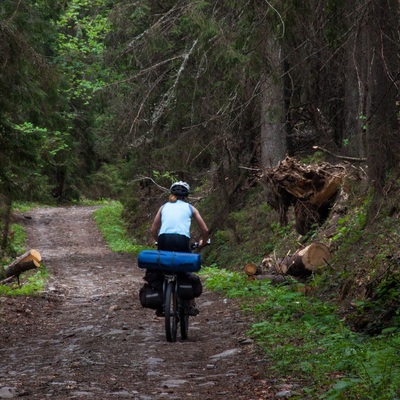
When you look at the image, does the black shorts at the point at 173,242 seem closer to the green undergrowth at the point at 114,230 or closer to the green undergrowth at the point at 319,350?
the green undergrowth at the point at 319,350

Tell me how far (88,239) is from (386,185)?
20599mm

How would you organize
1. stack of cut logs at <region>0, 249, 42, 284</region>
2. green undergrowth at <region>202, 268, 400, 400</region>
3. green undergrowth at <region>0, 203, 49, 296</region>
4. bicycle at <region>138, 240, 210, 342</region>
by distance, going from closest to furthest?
green undergrowth at <region>202, 268, 400, 400</region>, bicycle at <region>138, 240, 210, 342</region>, green undergrowth at <region>0, 203, 49, 296</region>, stack of cut logs at <region>0, 249, 42, 284</region>

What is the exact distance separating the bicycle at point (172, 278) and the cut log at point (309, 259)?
10.9 ft

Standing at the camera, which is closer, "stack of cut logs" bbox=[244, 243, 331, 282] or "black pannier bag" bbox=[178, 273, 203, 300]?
"black pannier bag" bbox=[178, 273, 203, 300]

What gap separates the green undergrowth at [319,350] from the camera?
224 inches

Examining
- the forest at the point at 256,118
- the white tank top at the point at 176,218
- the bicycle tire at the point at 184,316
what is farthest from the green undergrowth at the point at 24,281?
the white tank top at the point at 176,218

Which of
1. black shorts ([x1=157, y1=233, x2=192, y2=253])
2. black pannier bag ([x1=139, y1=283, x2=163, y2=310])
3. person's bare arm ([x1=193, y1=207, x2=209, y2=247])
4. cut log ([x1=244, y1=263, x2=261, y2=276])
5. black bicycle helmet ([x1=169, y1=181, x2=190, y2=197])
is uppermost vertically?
black bicycle helmet ([x1=169, y1=181, x2=190, y2=197])

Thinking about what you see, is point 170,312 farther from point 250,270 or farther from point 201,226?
point 250,270

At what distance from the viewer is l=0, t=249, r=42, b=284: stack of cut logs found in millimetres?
16891

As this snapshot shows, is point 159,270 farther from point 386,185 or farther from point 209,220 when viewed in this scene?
point 209,220

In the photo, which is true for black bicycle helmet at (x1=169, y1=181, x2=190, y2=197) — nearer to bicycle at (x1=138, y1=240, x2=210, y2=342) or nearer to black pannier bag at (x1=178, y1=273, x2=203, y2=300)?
bicycle at (x1=138, y1=240, x2=210, y2=342)

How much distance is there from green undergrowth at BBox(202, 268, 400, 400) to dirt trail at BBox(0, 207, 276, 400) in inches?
11.0

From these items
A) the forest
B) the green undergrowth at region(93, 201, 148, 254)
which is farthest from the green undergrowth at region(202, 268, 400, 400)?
the green undergrowth at region(93, 201, 148, 254)

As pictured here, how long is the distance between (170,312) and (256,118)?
12459 mm
